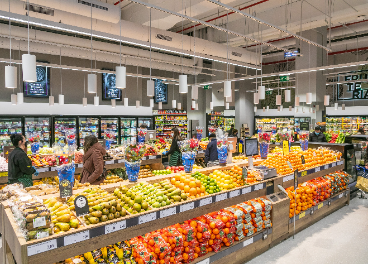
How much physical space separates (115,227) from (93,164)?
2161 millimetres

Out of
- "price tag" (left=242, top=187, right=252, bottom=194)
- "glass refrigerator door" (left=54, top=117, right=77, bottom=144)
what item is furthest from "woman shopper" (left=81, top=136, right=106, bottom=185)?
"glass refrigerator door" (left=54, top=117, right=77, bottom=144)

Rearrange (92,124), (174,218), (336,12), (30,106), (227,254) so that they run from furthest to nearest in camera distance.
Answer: (92,124) → (30,106) → (336,12) → (227,254) → (174,218)

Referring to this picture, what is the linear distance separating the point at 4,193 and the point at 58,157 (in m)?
0.88

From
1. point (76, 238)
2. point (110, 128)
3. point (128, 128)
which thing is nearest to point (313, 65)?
point (128, 128)

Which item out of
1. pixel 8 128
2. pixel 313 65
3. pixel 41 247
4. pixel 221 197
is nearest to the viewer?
pixel 41 247

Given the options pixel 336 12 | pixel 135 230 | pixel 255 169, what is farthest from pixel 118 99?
pixel 135 230

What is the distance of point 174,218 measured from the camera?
2.81 meters

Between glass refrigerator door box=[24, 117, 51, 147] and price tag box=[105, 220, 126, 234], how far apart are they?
901cm

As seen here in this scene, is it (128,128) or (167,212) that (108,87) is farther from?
(167,212)

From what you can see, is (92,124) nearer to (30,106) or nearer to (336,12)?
(30,106)

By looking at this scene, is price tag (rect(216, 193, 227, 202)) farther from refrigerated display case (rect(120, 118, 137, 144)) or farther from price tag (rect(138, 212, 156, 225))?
refrigerated display case (rect(120, 118, 137, 144))

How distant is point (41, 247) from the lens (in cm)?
195

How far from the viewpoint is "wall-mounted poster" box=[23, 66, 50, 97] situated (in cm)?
1073

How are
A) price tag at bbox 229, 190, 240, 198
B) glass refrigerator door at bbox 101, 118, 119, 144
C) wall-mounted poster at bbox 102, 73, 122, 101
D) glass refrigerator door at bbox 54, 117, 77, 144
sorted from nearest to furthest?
price tag at bbox 229, 190, 240, 198, glass refrigerator door at bbox 54, 117, 77, 144, glass refrigerator door at bbox 101, 118, 119, 144, wall-mounted poster at bbox 102, 73, 122, 101
